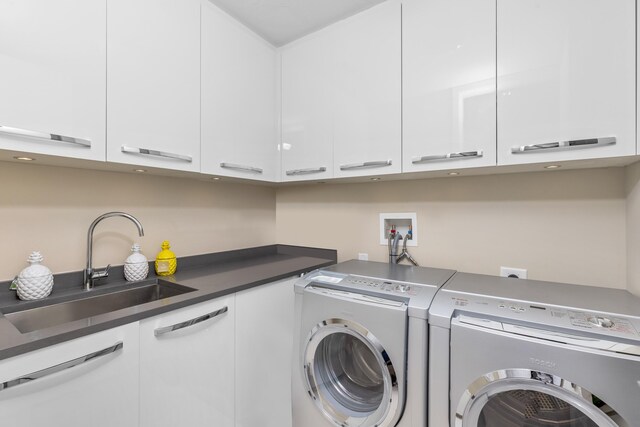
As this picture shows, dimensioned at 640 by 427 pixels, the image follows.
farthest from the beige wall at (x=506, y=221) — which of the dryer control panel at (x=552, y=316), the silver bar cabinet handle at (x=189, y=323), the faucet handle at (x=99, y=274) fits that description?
the faucet handle at (x=99, y=274)

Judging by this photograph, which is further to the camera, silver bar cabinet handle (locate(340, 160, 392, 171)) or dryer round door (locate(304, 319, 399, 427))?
silver bar cabinet handle (locate(340, 160, 392, 171))

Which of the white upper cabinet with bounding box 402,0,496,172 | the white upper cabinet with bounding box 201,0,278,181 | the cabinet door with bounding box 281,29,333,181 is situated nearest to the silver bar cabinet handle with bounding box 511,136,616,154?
the white upper cabinet with bounding box 402,0,496,172

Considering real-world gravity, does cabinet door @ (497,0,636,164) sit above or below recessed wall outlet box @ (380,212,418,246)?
above

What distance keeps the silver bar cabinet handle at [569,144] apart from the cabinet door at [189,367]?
137 centimetres

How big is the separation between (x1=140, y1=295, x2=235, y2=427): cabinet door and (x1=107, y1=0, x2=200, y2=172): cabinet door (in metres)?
0.67

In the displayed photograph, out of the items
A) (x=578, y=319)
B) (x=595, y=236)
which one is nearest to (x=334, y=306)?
(x=578, y=319)

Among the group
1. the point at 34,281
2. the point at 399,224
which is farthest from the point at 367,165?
the point at 34,281

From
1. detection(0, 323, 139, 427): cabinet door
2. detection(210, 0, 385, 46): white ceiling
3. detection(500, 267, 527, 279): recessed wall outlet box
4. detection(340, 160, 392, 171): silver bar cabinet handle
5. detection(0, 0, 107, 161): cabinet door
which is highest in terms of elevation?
detection(210, 0, 385, 46): white ceiling

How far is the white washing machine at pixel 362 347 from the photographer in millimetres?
1060

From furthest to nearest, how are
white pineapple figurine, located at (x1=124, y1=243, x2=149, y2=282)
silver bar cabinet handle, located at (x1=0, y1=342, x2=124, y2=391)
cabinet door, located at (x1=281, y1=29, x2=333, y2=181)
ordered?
1. cabinet door, located at (x1=281, y1=29, x2=333, y2=181)
2. white pineapple figurine, located at (x1=124, y1=243, x2=149, y2=282)
3. silver bar cabinet handle, located at (x1=0, y1=342, x2=124, y2=391)

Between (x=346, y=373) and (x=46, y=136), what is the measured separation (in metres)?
1.52

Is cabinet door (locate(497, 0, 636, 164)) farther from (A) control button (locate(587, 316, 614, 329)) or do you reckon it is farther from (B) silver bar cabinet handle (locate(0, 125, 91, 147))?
(B) silver bar cabinet handle (locate(0, 125, 91, 147))

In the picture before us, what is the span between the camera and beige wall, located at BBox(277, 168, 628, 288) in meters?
1.27

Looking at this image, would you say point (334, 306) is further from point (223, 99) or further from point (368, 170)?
point (223, 99)
